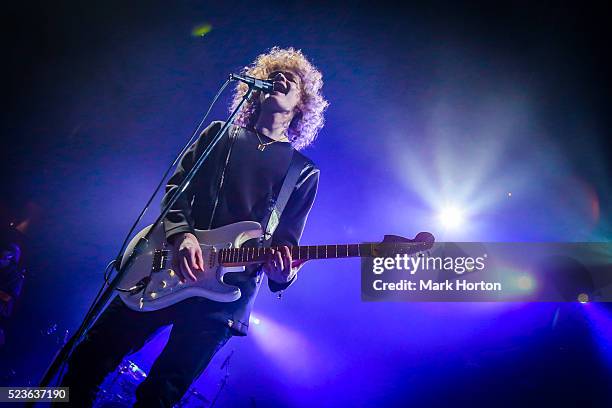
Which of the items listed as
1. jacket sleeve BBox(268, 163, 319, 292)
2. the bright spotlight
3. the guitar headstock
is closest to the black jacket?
jacket sleeve BBox(268, 163, 319, 292)

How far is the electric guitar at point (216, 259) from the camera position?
2543 mm

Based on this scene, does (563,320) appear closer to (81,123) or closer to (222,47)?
(222,47)

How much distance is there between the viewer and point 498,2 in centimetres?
Result: 347

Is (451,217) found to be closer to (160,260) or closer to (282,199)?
(282,199)

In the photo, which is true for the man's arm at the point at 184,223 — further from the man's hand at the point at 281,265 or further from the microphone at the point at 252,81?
the microphone at the point at 252,81

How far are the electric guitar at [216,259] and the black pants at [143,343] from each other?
77mm

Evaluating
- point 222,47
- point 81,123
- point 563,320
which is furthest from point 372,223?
point 81,123

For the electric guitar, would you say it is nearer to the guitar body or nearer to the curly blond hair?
the guitar body

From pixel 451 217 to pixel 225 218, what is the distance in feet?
4.46

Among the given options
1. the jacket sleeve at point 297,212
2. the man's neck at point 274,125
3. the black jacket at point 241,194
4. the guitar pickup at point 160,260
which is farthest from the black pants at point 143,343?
the man's neck at point 274,125

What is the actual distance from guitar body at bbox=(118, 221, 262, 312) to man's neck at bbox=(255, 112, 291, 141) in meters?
0.70

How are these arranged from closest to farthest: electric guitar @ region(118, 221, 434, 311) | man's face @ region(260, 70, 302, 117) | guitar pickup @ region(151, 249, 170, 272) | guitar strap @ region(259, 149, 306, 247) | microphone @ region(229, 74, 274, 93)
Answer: microphone @ region(229, 74, 274, 93), electric guitar @ region(118, 221, 434, 311), guitar pickup @ region(151, 249, 170, 272), guitar strap @ region(259, 149, 306, 247), man's face @ region(260, 70, 302, 117)

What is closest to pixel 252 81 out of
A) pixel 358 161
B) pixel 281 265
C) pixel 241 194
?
pixel 241 194

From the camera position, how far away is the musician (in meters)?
2.52
